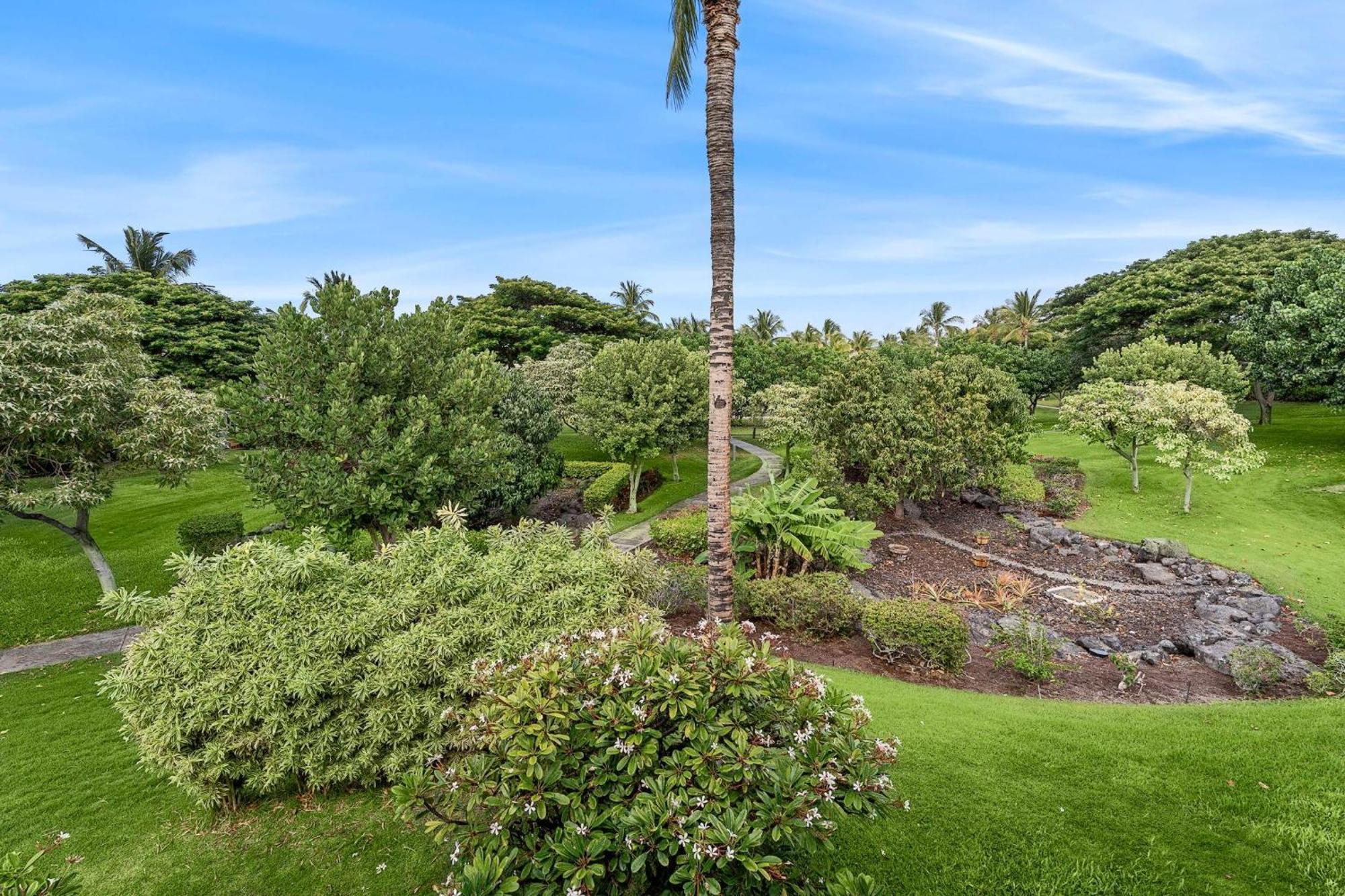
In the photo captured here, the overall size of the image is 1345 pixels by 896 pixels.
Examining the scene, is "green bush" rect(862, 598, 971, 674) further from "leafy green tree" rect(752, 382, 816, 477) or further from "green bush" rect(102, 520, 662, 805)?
"leafy green tree" rect(752, 382, 816, 477)

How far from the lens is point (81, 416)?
1102cm

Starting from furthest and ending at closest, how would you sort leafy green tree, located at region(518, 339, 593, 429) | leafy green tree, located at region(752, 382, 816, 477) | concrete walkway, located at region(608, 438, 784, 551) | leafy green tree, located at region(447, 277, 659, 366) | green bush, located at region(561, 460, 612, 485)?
leafy green tree, located at region(447, 277, 659, 366), leafy green tree, located at region(518, 339, 593, 429), green bush, located at region(561, 460, 612, 485), leafy green tree, located at region(752, 382, 816, 477), concrete walkway, located at region(608, 438, 784, 551)

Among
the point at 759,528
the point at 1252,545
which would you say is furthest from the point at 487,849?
the point at 1252,545

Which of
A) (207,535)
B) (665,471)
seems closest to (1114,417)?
(665,471)

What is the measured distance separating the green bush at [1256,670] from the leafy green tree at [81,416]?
19.8 meters

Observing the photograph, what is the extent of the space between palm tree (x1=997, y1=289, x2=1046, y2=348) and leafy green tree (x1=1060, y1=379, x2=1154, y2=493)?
44.3 m

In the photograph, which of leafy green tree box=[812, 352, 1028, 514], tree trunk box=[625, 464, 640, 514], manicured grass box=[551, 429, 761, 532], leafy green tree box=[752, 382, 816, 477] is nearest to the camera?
leafy green tree box=[812, 352, 1028, 514]

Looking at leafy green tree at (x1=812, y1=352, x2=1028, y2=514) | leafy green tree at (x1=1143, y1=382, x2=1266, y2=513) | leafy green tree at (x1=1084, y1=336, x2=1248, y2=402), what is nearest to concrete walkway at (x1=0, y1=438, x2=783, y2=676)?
leafy green tree at (x1=812, y1=352, x2=1028, y2=514)

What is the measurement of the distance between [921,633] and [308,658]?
29.5 feet

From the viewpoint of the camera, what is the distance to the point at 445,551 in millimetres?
7352

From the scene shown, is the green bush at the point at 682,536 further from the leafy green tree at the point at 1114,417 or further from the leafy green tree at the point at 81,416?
the leafy green tree at the point at 1114,417

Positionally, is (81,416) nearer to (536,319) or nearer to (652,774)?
(652,774)

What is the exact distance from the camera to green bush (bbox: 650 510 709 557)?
16.4m

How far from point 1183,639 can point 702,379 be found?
16.9m
